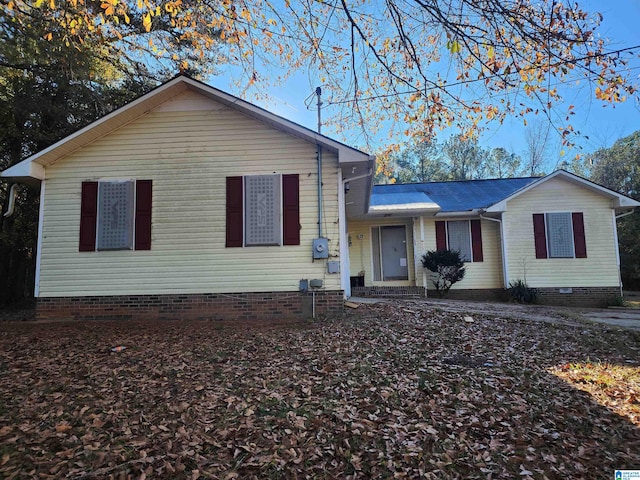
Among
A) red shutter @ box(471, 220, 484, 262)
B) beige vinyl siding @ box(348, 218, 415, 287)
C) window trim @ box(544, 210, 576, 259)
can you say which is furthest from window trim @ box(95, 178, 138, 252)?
window trim @ box(544, 210, 576, 259)

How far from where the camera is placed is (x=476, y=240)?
12.9m

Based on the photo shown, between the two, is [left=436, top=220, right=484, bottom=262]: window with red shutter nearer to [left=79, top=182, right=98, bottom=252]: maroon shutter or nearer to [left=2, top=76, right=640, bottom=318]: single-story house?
[left=2, top=76, right=640, bottom=318]: single-story house

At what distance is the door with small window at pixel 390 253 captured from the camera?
1334 cm

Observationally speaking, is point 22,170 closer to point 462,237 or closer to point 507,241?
point 462,237

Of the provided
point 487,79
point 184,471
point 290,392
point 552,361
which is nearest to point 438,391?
point 290,392

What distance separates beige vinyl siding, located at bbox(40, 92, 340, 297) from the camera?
771 centimetres

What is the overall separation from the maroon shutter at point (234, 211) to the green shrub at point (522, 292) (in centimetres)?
881

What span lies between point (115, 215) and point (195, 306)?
252 centimetres

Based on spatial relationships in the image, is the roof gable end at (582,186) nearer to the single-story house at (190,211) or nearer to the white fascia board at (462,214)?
the white fascia board at (462,214)

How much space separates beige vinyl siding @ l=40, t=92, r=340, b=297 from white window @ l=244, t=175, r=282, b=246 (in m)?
0.19

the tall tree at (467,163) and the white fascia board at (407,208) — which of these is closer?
the white fascia board at (407,208)

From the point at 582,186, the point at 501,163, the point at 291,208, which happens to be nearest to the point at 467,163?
the point at 501,163

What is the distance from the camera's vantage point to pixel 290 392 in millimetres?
3996

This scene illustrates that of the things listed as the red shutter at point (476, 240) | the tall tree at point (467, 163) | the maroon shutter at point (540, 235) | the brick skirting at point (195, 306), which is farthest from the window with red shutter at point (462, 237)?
the tall tree at point (467, 163)
